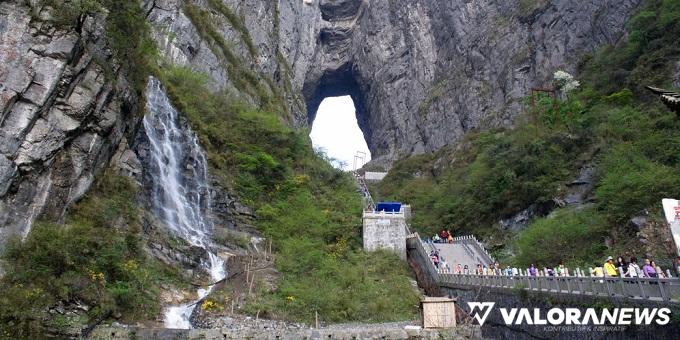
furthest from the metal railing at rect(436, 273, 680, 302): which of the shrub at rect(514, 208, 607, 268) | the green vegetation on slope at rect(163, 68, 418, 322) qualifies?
the shrub at rect(514, 208, 607, 268)

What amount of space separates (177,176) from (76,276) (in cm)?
1161

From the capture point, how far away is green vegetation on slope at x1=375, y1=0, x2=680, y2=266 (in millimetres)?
21281

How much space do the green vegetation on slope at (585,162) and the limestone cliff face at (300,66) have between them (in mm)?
10495

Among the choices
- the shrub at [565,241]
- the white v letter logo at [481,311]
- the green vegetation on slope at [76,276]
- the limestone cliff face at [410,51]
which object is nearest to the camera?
the green vegetation on slope at [76,276]

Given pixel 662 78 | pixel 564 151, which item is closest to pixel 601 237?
pixel 564 151

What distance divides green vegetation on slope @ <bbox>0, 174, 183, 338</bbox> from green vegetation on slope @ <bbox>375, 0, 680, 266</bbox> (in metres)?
16.9

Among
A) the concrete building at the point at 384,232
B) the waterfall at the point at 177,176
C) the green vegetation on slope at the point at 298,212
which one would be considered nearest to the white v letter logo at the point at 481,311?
the green vegetation on slope at the point at 298,212

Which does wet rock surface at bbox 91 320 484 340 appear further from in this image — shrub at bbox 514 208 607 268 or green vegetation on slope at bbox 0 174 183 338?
shrub at bbox 514 208 607 268

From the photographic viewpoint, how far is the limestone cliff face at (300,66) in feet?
54.2

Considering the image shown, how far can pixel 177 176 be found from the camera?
2547 cm

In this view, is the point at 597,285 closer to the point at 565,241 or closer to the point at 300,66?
the point at 565,241

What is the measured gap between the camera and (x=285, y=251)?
23484 millimetres

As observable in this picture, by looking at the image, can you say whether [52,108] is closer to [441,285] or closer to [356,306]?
[356,306]

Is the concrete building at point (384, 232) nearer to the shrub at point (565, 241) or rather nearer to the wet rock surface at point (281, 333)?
the shrub at point (565, 241)
